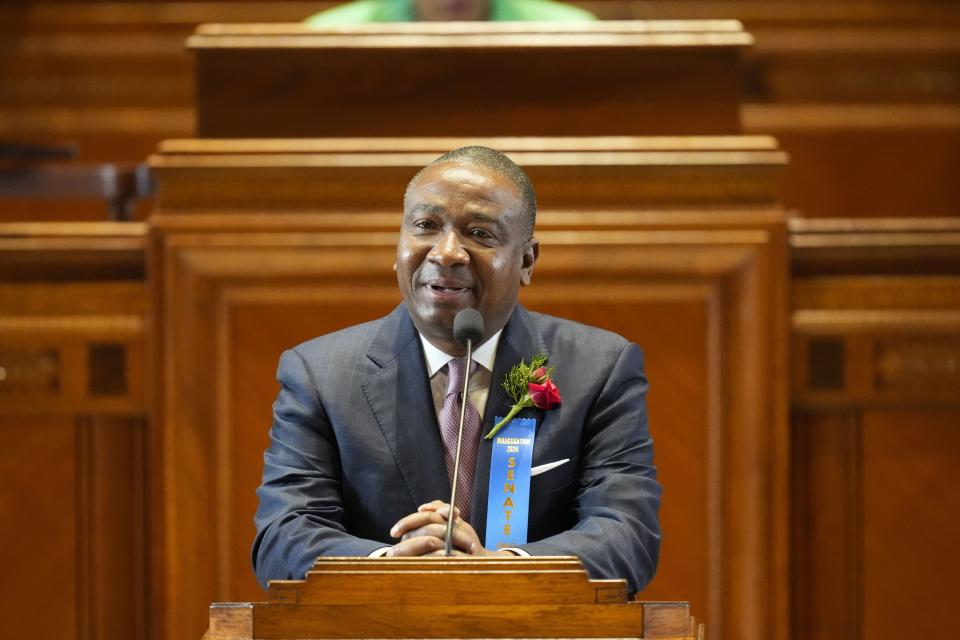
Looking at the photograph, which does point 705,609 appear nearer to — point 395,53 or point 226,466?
point 226,466

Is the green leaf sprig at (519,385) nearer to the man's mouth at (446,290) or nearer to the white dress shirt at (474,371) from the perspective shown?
the white dress shirt at (474,371)

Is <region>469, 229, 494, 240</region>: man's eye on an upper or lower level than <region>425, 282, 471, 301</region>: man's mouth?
upper

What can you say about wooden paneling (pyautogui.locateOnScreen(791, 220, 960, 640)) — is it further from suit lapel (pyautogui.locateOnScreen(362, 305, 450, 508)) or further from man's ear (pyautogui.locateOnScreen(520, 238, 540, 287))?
suit lapel (pyautogui.locateOnScreen(362, 305, 450, 508))

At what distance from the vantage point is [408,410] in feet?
7.14

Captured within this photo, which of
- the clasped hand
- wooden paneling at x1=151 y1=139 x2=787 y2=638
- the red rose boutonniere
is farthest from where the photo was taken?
wooden paneling at x1=151 y1=139 x2=787 y2=638

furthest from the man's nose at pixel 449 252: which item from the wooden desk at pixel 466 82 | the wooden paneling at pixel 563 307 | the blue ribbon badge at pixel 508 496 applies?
the wooden desk at pixel 466 82

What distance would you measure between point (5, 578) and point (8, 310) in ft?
1.91

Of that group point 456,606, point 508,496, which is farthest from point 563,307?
point 456,606

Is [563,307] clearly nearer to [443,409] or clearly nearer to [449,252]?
[443,409]

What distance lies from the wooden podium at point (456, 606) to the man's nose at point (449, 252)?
1.71 ft

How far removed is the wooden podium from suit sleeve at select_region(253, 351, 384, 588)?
0.24 metres

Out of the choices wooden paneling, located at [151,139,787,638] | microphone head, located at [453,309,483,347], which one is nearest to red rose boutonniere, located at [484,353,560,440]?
microphone head, located at [453,309,483,347]

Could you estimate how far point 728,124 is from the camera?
9.90 ft

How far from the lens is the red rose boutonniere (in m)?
2.15
